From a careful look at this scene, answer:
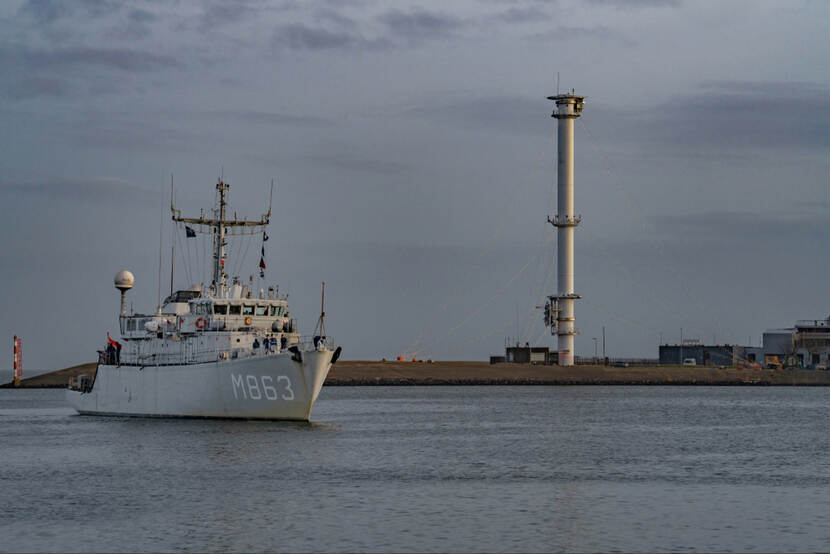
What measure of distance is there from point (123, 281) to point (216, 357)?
707 inches

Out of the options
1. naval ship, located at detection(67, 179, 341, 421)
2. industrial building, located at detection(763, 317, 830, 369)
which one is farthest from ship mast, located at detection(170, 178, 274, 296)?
industrial building, located at detection(763, 317, 830, 369)

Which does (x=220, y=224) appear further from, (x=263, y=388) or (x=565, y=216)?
(x=565, y=216)

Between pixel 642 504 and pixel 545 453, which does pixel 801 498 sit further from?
pixel 545 453

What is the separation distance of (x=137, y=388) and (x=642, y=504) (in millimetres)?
43713

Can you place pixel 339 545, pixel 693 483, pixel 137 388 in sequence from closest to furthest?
pixel 339 545, pixel 693 483, pixel 137 388

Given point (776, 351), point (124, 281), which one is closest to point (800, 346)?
point (776, 351)

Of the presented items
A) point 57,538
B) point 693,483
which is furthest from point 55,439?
point 693,483

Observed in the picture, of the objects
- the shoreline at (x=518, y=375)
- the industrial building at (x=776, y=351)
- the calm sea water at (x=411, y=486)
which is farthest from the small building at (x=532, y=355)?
the calm sea water at (x=411, y=486)

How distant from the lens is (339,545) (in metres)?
29.0

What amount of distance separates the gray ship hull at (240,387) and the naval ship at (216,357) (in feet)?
0.18

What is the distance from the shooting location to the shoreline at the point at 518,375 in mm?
159000

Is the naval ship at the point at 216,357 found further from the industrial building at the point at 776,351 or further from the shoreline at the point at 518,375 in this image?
the industrial building at the point at 776,351

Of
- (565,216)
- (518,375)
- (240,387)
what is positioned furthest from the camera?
(518,375)

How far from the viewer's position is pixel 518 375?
162m
